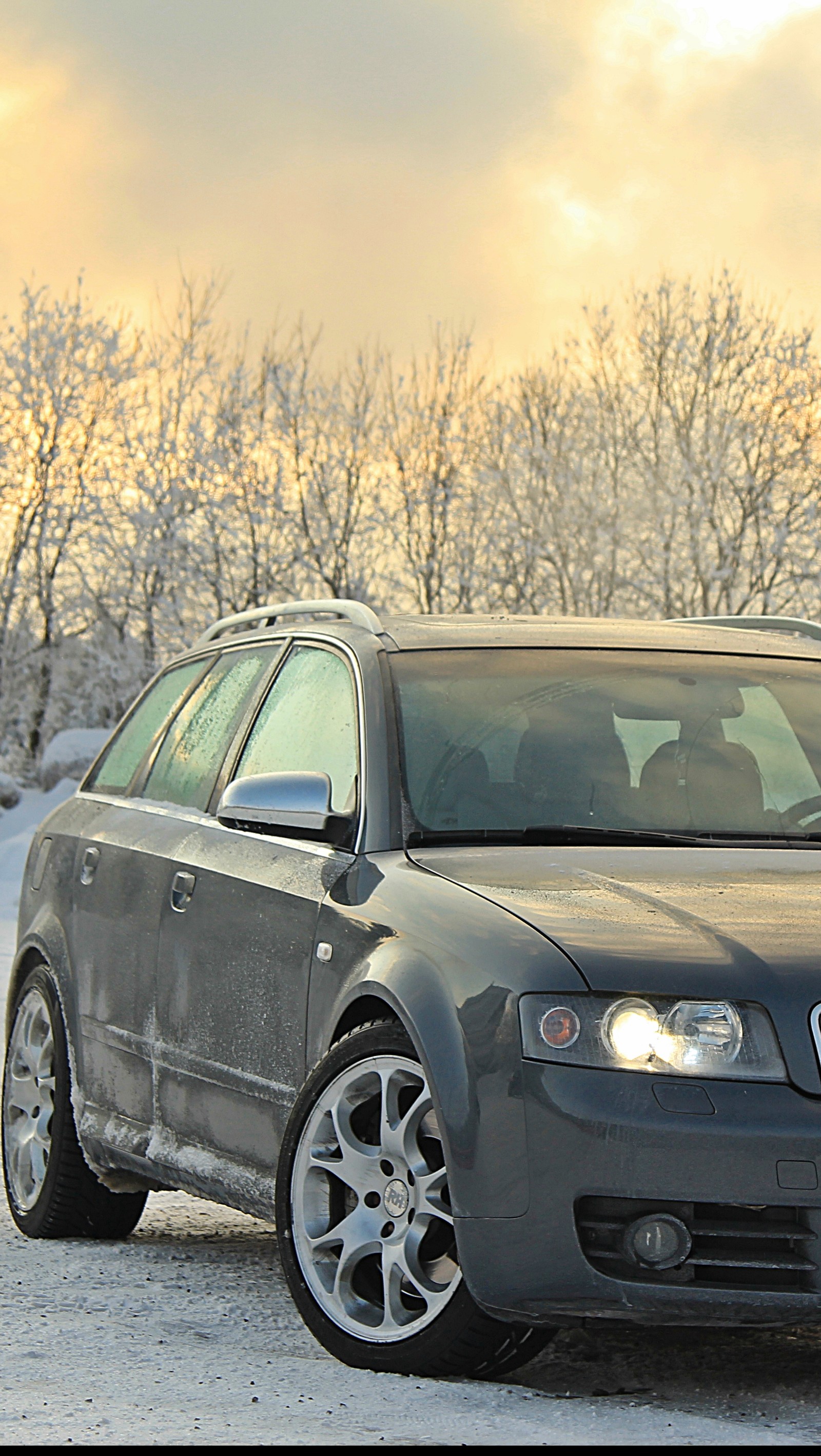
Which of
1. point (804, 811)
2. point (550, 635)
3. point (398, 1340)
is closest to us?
point (398, 1340)

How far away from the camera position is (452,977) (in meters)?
3.57

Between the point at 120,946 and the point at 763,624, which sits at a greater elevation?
the point at 763,624

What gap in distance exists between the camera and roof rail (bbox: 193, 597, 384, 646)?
5066mm

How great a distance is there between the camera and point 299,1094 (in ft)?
13.1

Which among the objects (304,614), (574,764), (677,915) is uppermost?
(304,614)

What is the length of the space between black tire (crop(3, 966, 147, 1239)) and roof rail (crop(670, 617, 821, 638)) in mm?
2326

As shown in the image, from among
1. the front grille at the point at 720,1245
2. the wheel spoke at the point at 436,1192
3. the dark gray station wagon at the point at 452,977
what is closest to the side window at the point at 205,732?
the dark gray station wagon at the point at 452,977

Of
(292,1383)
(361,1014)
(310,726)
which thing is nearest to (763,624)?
(310,726)

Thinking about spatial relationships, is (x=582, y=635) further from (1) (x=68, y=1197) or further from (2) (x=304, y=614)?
(1) (x=68, y=1197)

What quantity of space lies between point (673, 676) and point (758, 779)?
36 centimetres

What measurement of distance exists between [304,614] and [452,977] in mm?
2328

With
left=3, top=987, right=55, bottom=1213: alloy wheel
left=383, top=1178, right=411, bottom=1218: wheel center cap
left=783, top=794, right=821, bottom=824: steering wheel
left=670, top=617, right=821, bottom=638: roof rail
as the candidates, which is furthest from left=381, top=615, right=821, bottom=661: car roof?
left=3, top=987, right=55, bottom=1213: alloy wheel

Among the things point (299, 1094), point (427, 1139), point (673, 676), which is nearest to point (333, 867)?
point (299, 1094)

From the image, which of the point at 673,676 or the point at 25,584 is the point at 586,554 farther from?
the point at 673,676
